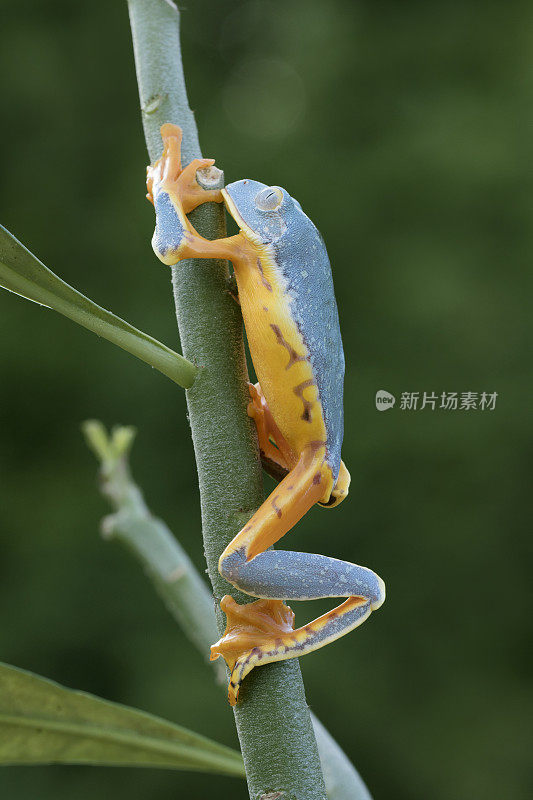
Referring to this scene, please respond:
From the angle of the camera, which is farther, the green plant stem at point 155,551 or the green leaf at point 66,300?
the green plant stem at point 155,551

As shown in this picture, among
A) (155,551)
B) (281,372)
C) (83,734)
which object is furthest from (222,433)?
(155,551)

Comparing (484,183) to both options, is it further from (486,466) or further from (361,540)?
(361,540)

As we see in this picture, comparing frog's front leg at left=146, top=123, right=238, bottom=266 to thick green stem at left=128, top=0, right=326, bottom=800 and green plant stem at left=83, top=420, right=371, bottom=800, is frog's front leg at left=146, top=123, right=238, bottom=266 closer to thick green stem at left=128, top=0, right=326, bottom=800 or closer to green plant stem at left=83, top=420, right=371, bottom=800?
thick green stem at left=128, top=0, right=326, bottom=800

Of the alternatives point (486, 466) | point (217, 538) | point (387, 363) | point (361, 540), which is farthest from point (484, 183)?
point (217, 538)

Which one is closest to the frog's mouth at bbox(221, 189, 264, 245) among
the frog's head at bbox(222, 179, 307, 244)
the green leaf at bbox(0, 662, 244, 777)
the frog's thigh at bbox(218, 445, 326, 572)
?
the frog's head at bbox(222, 179, 307, 244)

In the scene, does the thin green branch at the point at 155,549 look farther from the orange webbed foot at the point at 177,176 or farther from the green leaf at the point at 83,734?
the orange webbed foot at the point at 177,176

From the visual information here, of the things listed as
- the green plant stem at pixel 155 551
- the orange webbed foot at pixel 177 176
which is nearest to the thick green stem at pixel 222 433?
the orange webbed foot at pixel 177 176

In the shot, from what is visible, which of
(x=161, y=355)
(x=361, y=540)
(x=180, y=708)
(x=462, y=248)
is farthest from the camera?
(x=462, y=248)
